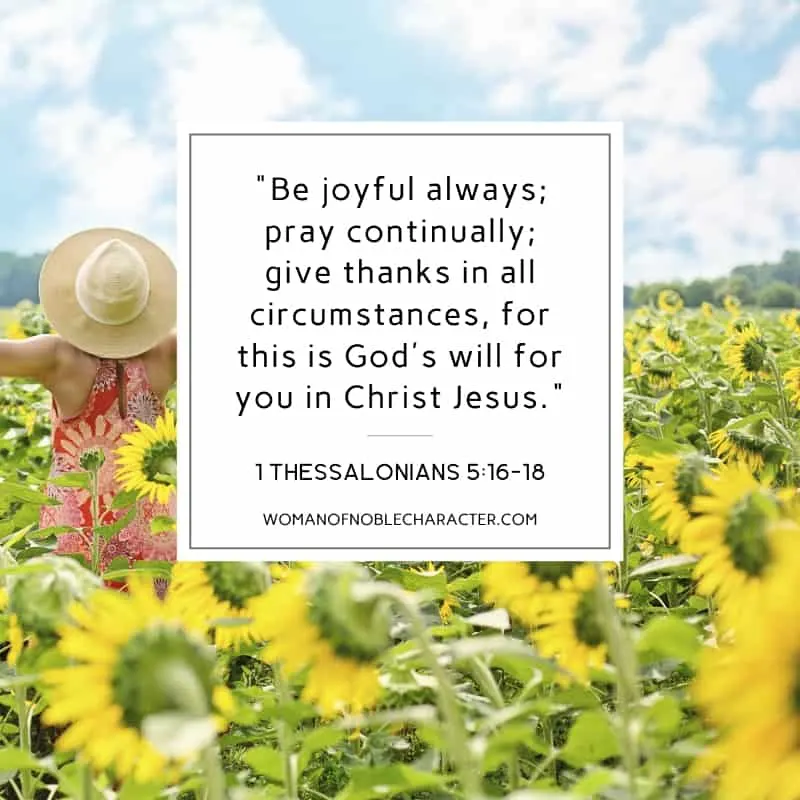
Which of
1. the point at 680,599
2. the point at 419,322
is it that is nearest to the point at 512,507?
the point at 419,322

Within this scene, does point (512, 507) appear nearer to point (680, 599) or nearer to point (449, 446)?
point (449, 446)

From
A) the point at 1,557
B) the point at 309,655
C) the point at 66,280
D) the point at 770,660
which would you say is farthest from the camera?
the point at 66,280

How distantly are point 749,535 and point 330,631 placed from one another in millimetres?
334

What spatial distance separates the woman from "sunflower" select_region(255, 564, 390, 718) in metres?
1.49

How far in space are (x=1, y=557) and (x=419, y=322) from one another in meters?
0.47

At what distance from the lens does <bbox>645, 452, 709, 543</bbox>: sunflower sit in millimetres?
1341

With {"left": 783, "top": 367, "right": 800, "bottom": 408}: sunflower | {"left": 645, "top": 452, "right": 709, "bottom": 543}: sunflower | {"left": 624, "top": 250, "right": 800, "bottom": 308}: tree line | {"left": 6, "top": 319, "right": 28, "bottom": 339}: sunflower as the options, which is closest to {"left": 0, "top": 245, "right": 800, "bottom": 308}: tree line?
{"left": 624, "top": 250, "right": 800, "bottom": 308}: tree line

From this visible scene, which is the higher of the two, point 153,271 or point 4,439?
point 153,271

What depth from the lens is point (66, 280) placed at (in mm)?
2510

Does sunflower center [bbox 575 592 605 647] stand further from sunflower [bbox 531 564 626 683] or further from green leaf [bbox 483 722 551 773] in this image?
green leaf [bbox 483 722 551 773]

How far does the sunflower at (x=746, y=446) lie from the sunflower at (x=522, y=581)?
743mm

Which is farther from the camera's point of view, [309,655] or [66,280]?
[66,280]

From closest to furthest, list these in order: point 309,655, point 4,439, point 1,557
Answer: point 309,655 < point 1,557 < point 4,439

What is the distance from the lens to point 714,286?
31.4 ft
